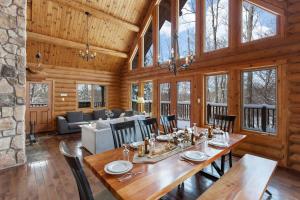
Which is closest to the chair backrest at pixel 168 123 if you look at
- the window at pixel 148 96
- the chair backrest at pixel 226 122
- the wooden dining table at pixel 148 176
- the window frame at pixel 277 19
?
the chair backrest at pixel 226 122

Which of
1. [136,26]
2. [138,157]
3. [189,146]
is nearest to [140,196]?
[138,157]

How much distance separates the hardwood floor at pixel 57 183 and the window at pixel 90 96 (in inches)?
178

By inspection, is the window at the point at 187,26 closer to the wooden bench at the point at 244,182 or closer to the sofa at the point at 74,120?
the sofa at the point at 74,120

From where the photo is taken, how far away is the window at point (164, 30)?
21.3 ft

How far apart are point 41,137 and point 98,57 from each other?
4.17 m

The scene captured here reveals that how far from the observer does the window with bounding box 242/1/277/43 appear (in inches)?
151

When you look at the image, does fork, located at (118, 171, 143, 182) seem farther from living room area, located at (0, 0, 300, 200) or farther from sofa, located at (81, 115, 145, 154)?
sofa, located at (81, 115, 145, 154)

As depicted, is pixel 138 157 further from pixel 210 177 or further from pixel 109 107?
pixel 109 107

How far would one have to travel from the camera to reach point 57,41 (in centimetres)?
615

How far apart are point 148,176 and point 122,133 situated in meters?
1.19

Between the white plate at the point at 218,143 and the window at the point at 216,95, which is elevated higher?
the window at the point at 216,95

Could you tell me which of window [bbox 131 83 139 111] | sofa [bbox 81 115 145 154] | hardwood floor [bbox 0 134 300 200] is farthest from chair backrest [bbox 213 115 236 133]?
window [bbox 131 83 139 111]

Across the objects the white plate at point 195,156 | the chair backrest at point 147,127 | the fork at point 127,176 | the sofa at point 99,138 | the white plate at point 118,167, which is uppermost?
the chair backrest at point 147,127

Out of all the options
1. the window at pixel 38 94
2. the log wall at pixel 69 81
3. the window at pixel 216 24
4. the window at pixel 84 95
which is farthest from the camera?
the window at pixel 84 95
